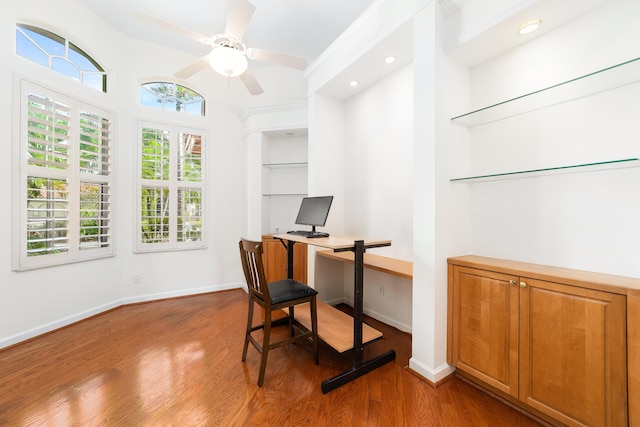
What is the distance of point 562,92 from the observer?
5.55ft

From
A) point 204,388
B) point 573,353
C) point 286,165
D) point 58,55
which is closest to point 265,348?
point 204,388

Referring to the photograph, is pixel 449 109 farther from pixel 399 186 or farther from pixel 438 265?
pixel 438 265

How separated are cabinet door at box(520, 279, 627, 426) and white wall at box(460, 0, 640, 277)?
13.9 inches

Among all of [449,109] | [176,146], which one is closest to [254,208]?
[176,146]

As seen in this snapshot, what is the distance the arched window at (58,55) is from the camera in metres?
2.67

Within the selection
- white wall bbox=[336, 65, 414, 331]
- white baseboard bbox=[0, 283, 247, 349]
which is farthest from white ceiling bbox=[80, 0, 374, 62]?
white baseboard bbox=[0, 283, 247, 349]

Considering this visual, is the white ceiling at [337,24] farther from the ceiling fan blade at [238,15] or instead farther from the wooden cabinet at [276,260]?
the wooden cabinet at [276,260]

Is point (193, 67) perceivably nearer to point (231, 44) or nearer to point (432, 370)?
point (231, 44)

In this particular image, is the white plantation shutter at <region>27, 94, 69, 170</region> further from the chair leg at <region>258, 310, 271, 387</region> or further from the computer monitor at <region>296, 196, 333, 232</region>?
Answer: the chair leg at <region>258, 310, 271, 387</region>

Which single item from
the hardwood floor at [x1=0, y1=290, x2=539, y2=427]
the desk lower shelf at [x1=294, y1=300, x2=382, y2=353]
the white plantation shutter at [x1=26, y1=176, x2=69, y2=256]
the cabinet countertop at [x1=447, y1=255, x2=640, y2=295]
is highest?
the white plantation shutter at [x1=26, y1=176, x2=69, y2=256]

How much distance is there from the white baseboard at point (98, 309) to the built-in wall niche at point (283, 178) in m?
1.32

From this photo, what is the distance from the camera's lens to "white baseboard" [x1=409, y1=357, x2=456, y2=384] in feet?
6.36

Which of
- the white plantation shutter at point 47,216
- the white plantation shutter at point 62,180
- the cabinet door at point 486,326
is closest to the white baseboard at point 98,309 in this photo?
the white plantation shutter at point 62,180

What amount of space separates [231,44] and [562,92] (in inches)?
102
